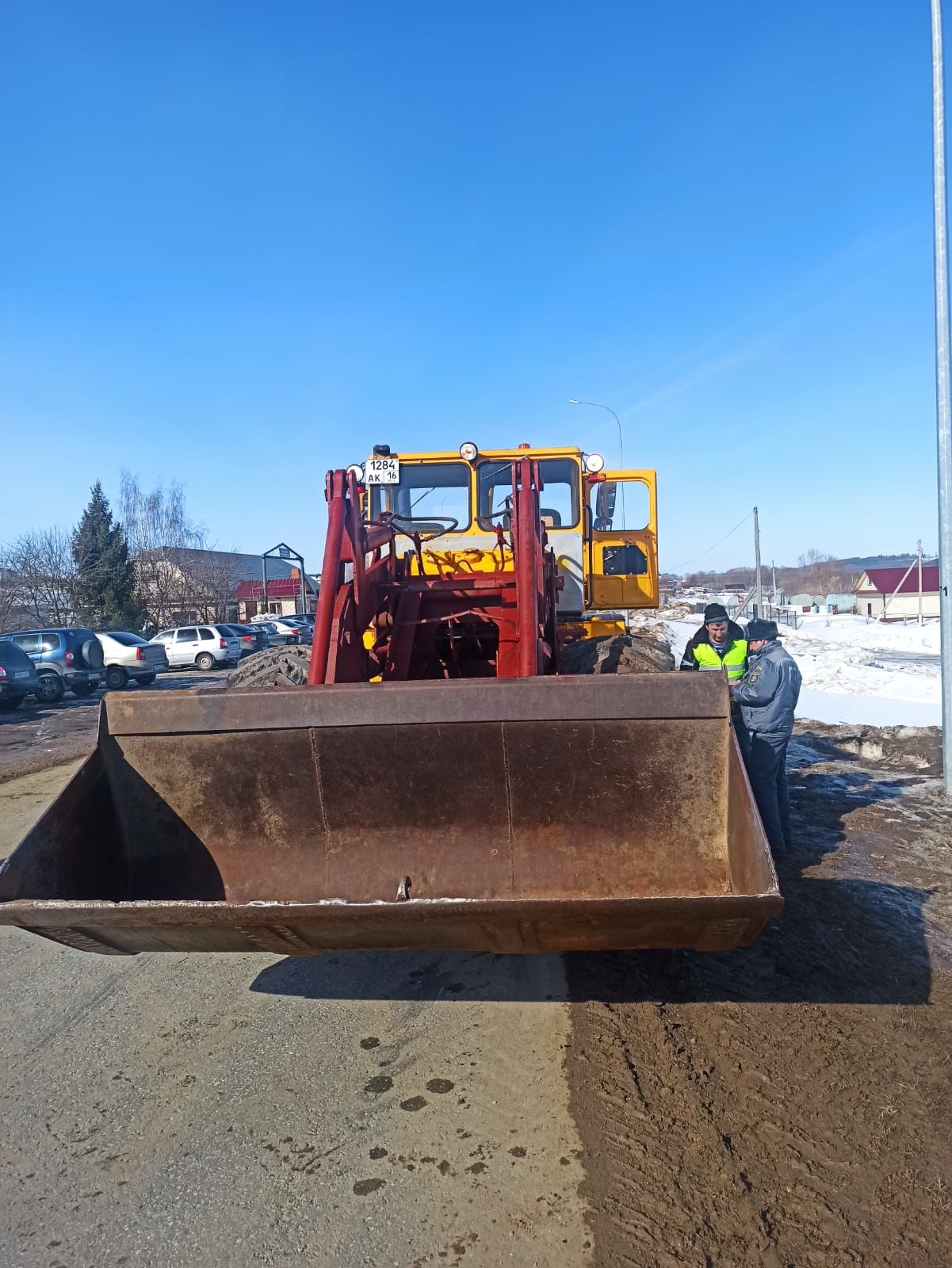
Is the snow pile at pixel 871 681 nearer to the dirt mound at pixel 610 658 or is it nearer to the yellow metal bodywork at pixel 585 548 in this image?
the yellow metal bodywork at pixel 585 548

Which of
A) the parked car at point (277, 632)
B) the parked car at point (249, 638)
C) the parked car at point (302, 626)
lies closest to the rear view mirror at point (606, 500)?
the parked car at point (249, 638)

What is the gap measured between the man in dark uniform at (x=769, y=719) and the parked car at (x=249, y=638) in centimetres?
2205

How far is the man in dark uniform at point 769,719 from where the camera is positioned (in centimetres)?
550

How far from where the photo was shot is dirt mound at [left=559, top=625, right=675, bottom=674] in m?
5.40

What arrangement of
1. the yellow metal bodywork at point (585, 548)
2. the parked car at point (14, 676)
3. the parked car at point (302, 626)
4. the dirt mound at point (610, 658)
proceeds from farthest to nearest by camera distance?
the parked car at point (302, 626)
the parked car at point (14, 676)
the yellow metal bodywork at point (585, 548)
the dirt mound at point (610, 658)

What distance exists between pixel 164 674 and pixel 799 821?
21.0 metres

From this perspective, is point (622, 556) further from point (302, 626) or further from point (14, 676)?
point (302, 626)

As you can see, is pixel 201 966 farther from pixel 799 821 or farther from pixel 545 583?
pixel 799 821

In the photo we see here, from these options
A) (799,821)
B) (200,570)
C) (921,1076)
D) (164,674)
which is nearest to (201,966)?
(921,1076)

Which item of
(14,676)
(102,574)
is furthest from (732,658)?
(102,574)

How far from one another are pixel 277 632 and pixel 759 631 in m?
28.3

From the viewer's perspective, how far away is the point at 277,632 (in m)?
32.4

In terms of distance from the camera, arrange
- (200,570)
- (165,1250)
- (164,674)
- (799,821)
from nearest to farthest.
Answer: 1. (165,1250)
2. (799,821)
3. (164,674)
4. (200,570)

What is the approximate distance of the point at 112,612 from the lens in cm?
3422
